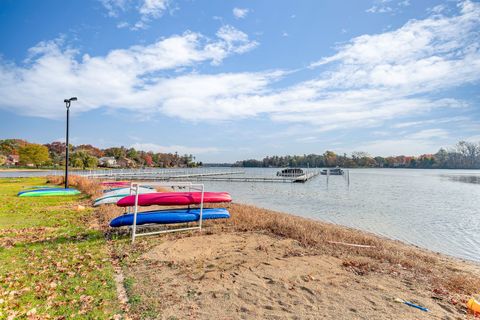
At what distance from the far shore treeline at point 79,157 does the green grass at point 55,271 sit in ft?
267

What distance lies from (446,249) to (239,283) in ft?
32.1

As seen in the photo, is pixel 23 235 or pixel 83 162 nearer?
pixel 23 235

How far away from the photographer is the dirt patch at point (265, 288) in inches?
157

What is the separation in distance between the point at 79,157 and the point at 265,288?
93.2m

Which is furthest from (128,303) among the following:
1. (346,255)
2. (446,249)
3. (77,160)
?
(77,160)

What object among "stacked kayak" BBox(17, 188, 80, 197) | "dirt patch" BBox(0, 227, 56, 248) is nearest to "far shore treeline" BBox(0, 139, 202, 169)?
"stacked kayak" BBox(17, 188, 80, 197)

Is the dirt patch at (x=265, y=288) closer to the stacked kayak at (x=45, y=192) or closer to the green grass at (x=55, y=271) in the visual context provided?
the green grass at (x=55, y=271)

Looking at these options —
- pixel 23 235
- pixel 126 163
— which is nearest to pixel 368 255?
pixel 23 235

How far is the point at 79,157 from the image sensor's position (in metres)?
84.2

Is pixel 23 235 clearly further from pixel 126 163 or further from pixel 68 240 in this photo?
pixel 126 163

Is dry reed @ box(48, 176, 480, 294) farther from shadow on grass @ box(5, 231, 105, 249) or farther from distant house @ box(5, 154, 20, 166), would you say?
distant house @ box(5, 154, 20, 166)

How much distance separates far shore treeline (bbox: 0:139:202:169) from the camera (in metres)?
81.9

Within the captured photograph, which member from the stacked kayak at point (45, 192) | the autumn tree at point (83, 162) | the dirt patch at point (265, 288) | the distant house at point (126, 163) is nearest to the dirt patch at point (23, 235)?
the dirt patch at point (265, 288)

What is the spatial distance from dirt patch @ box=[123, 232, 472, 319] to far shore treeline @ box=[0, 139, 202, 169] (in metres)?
85.6
